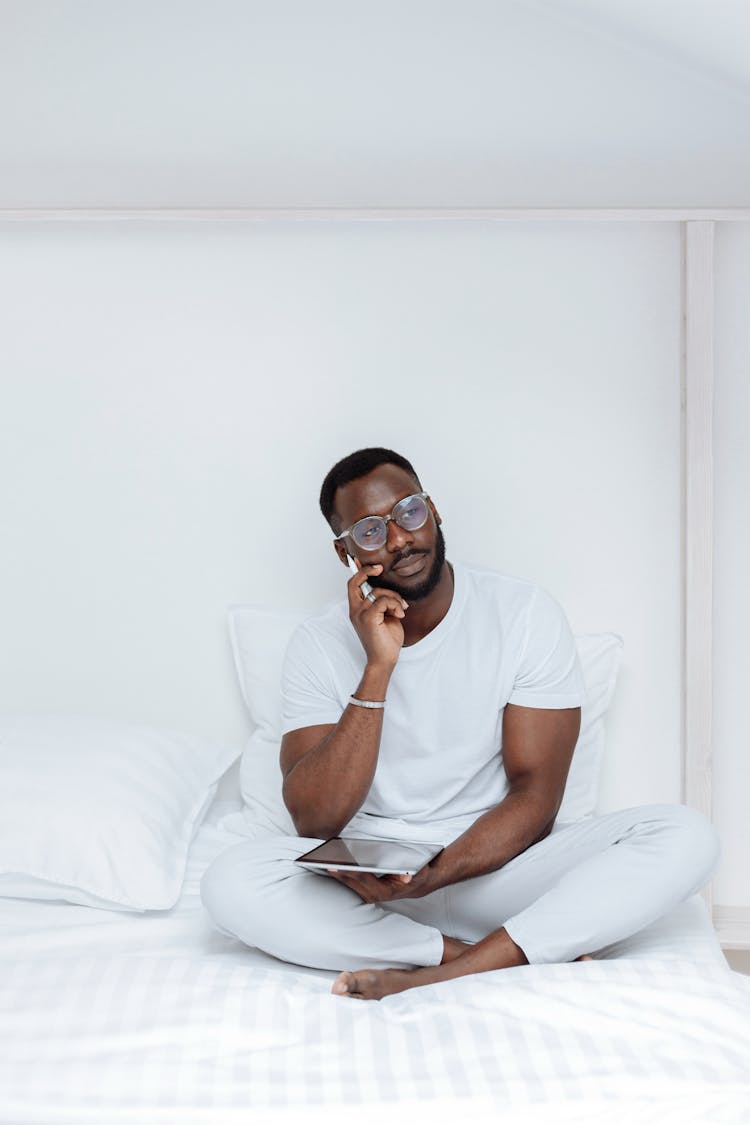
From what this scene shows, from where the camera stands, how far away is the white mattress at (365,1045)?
128cm

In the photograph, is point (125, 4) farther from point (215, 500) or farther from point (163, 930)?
point (163, 930)

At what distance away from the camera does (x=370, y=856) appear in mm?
1740

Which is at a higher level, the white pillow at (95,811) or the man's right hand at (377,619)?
the man's right hand at (377,619)

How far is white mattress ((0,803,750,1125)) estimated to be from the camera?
1282 mm

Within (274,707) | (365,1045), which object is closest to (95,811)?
(274,707)

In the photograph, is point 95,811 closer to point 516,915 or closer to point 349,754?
point 349,754

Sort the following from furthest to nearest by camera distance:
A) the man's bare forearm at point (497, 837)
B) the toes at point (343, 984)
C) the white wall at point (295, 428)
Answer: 1. the white wall at point (295, 428)
2. the man's bare forearm at point (497, 837)
3. the toes at point (343, 984)

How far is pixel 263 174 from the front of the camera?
266 centimetres

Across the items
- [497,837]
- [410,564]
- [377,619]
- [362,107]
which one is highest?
[362,107]

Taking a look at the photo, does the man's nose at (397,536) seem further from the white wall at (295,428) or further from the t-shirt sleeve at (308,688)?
the white wall at (295,428)

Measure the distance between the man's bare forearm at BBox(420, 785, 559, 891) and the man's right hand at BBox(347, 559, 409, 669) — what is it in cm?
33

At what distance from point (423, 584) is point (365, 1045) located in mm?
927

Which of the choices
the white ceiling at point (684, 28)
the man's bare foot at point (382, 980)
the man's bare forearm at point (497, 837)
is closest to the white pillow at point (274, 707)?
the man's bare forearm at point (497, 837)

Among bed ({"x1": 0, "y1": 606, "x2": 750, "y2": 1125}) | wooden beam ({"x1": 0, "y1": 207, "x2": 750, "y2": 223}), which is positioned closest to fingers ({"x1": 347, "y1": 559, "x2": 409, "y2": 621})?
bed ({"x1": 0, "y1": 606, "x2": 750, "y2": 1125})
